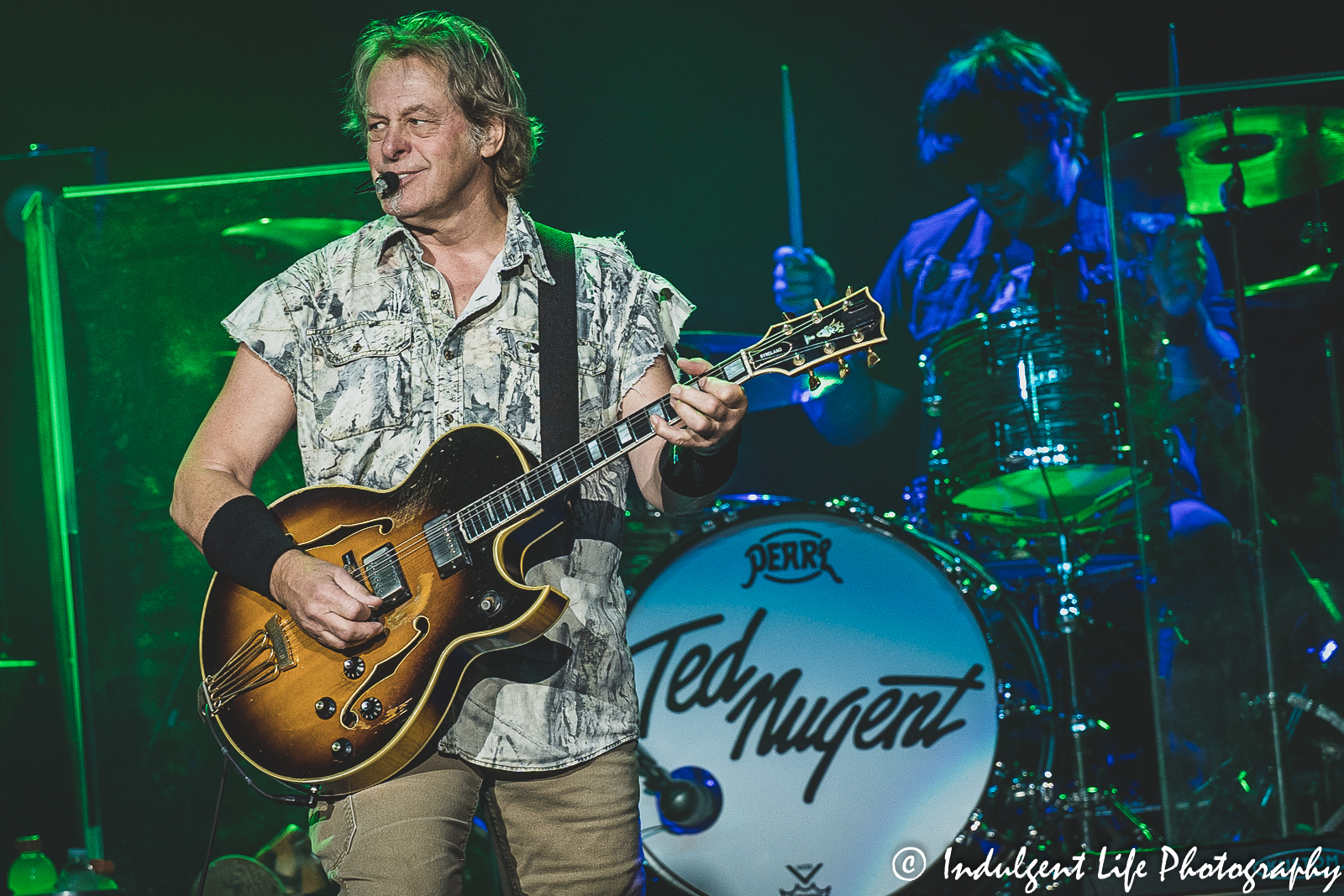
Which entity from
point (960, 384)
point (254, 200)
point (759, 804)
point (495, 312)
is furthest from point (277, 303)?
point (960, 384)

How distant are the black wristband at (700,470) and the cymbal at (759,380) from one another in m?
2.21

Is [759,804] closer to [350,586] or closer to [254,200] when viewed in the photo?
[350,586]

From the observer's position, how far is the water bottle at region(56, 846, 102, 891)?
3.77 meters

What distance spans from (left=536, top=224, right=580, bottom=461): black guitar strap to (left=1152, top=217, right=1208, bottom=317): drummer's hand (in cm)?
269

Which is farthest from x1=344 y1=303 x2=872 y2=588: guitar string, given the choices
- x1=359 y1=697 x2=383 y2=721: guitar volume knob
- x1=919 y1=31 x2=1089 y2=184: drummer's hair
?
x1=919 y1=31 x2=1089 y2=184: drummer's hair

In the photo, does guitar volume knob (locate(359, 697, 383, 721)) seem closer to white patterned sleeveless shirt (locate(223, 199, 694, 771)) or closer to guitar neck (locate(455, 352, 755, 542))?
white patterned sleeveless shirt (locate(223, 199, 694, 771))

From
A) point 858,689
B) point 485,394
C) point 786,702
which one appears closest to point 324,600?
point 485,394

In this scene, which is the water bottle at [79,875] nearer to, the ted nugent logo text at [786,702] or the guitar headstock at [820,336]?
the ted nugent logo text at [786,702]

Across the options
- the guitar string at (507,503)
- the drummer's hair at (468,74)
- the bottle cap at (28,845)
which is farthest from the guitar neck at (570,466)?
the bottle cap at (28,845)

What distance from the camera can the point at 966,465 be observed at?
458 centimetres

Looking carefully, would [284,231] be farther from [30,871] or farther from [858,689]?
[858,689]

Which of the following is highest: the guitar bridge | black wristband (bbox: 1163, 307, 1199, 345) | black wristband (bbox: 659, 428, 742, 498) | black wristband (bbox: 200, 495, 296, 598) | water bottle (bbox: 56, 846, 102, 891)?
black wristband (bbox: 1163, 307, 1199, 345)

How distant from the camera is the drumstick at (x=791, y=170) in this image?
5223 mm

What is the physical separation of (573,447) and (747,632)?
201cm
